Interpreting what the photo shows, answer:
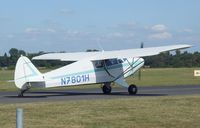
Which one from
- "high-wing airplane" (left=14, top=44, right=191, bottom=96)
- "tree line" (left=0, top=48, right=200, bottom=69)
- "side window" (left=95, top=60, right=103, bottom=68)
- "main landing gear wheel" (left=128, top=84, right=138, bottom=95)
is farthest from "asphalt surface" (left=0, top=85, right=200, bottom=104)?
"tree line" (left=0, top=48, right=200, bottom=69)

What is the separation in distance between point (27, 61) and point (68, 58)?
25.2 ft

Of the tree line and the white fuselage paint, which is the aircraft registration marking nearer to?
the white fuselage paint

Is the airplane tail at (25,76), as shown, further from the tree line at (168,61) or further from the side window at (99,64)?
the tree line at (168,61)

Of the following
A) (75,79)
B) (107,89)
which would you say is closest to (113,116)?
(75,79)

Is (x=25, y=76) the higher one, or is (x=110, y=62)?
(x=110, y=62)

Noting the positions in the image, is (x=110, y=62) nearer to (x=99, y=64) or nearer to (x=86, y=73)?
(x=99, y=64)

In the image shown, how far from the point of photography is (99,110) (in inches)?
666

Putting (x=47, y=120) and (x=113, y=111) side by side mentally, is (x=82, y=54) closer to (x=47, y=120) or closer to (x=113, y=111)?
(x=113, y=111)

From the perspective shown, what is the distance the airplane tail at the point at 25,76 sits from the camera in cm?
2589

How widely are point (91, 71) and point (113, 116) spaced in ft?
45.2

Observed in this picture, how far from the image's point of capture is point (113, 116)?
50.2 feet

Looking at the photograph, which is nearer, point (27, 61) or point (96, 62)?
point (27, 61)

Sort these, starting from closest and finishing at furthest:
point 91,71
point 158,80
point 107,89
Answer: point 91,71
point 107,89
point 158,80

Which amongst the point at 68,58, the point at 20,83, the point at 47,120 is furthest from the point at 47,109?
the point at 68,58
